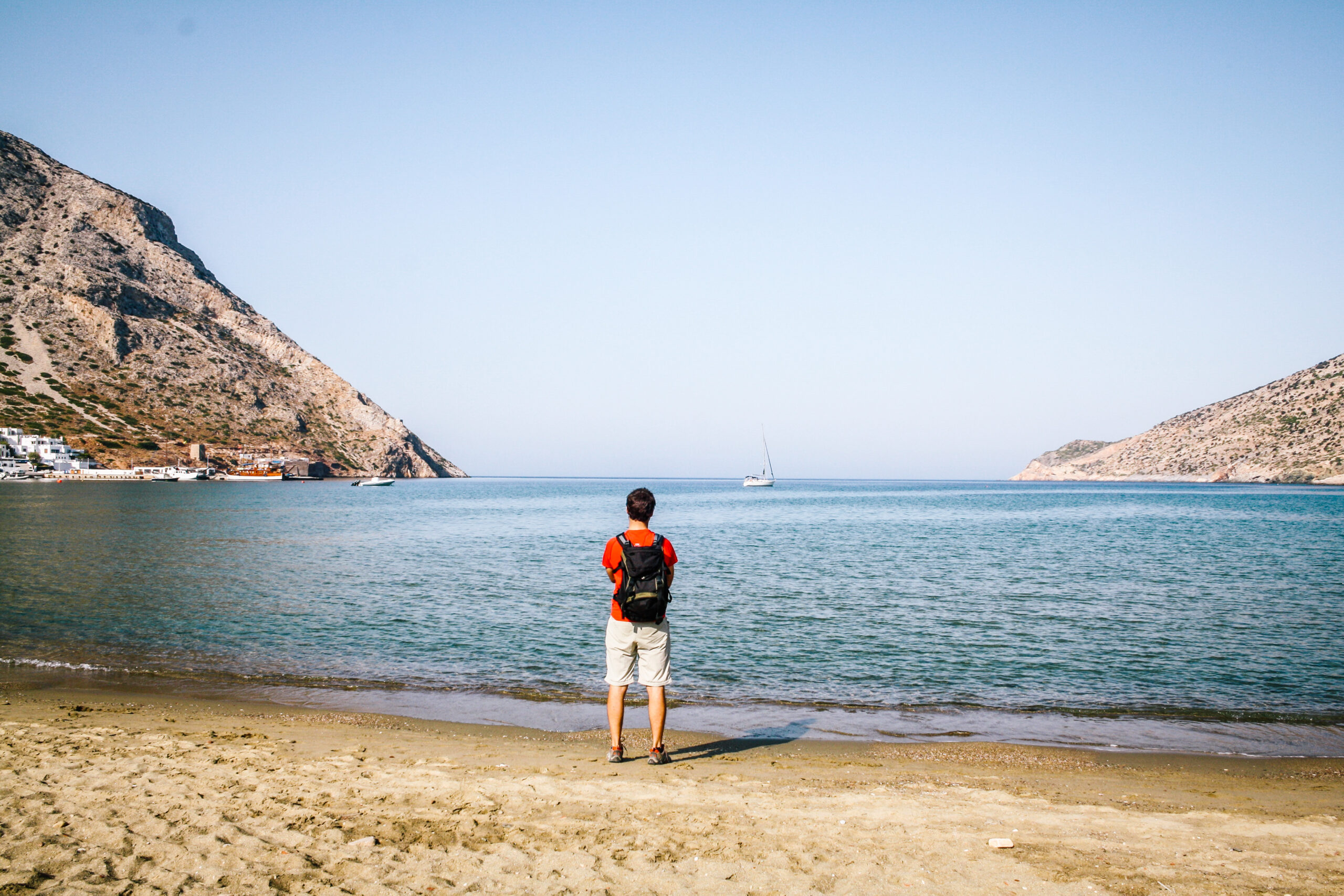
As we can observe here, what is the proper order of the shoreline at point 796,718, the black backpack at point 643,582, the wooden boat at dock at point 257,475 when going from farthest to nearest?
1. the wooden boat at dock at point 257,475
2. the shoreline at point 796,718
3. the black backpack at point 643,582

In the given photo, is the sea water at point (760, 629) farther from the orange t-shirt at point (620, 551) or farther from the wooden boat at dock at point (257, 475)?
the wooden boat at dock at point (257, 475)

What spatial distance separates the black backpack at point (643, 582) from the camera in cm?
784

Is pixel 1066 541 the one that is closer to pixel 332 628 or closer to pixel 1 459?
pixel 332 628

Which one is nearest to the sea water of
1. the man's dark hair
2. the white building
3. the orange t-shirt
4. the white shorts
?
the white shorts

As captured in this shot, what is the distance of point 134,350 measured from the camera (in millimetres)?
137875

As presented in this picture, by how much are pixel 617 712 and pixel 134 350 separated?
161 meters

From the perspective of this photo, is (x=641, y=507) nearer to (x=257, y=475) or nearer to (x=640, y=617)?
(x=640, y=617)

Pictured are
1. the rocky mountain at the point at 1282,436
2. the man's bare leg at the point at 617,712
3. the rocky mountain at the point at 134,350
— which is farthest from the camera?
the rocky mountain at the point at 1282,436

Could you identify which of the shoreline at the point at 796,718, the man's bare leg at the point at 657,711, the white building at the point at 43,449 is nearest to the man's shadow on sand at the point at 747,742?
the shoreline at the point at 796,718

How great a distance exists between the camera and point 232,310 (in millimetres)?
176750

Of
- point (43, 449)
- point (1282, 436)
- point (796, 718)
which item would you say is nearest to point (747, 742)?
point (796, 718)

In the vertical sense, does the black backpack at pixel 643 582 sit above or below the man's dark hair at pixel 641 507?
below

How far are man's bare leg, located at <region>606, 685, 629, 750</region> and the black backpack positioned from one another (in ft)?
2.97

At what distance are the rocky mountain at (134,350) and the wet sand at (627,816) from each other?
13669cm
